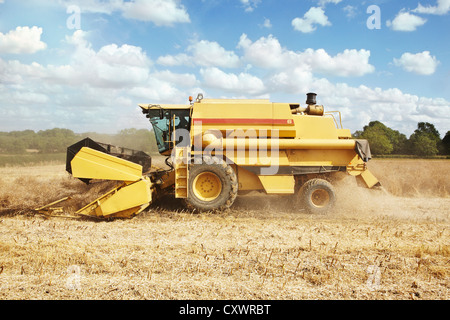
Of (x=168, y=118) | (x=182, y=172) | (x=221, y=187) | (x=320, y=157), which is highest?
(x=168, y=118)

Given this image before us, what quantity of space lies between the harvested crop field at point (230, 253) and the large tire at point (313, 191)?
8.9 inches

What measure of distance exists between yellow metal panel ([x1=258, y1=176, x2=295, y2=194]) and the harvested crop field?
521 millimetres

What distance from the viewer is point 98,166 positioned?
6.61 m

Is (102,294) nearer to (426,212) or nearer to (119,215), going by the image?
(119,215)

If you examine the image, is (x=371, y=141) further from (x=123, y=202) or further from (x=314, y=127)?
(x=123, y=202)

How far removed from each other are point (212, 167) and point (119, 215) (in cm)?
217

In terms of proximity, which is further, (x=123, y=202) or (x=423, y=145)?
(x=423, y=145)

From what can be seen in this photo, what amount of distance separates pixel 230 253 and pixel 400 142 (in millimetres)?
34099

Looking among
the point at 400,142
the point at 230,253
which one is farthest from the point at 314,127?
the point at 400,142

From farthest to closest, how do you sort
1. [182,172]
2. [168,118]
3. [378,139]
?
[378,139]
[168,118]
[182,172]

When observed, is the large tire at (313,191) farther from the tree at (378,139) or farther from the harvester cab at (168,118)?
the tree at (378,139)

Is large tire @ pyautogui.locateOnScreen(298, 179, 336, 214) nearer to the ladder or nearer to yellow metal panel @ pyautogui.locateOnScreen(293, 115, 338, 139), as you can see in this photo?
yellow metal panel @ pyautogui.locateOnScreen(293, 115, 338, 139)

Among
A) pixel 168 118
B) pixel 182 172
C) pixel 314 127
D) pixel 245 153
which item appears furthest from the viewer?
pixel 168 118

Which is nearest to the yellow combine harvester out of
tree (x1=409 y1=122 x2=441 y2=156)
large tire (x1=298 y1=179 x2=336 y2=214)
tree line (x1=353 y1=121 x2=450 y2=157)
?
large tire (x1=298 y1=179 x2=336 y2=214)
